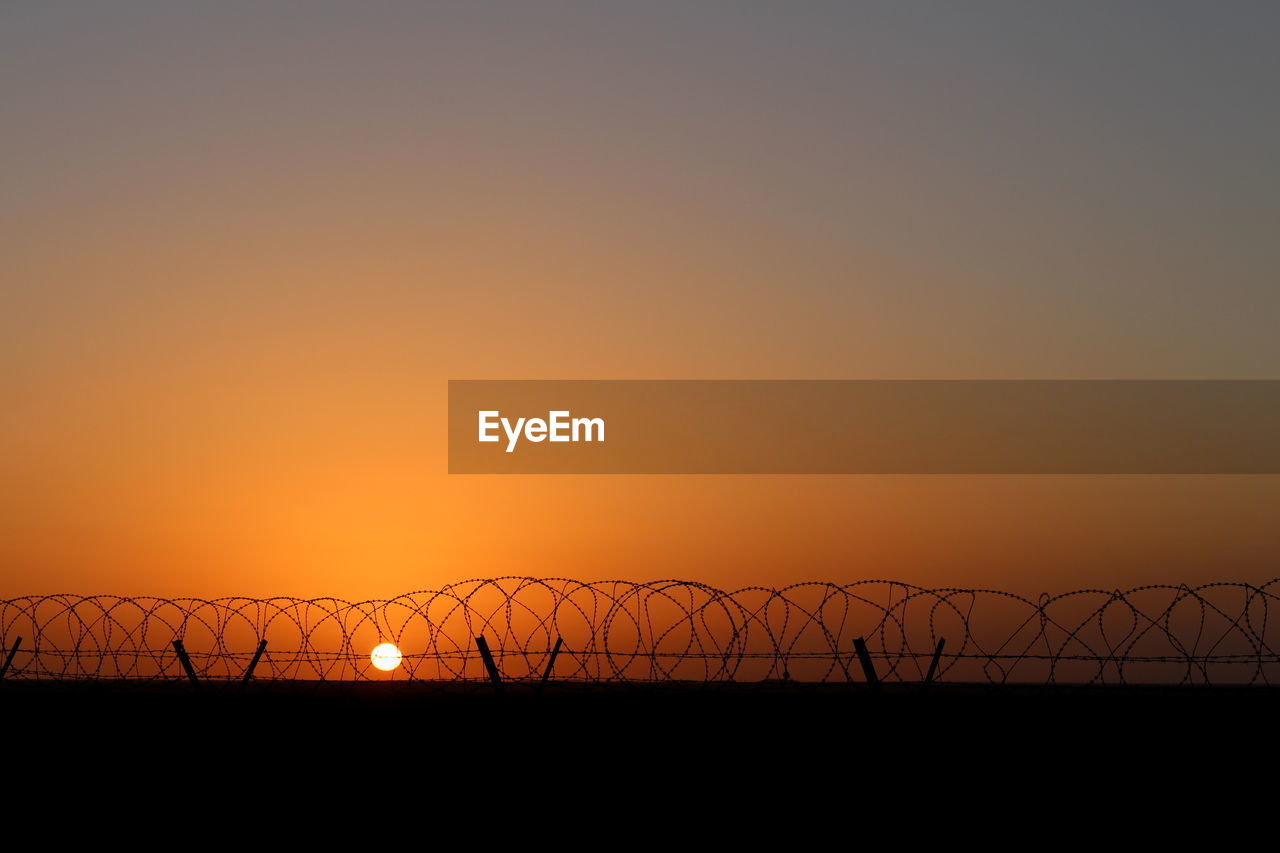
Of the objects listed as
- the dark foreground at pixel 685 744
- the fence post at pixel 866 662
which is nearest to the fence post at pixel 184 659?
the dark foreground at pixel 685 744

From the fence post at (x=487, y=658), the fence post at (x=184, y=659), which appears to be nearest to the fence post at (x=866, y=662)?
the fence post at (x=487, y=658)

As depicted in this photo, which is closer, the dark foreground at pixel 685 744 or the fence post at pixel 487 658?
the dark foreground at pixel 685 744

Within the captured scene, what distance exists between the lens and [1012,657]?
16.0m

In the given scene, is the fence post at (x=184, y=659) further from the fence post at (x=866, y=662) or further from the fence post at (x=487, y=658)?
the fence post at (x=866, y=662)

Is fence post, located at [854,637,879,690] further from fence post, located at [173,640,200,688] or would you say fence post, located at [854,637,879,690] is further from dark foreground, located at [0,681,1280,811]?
fence post, located at [173,640,200,688]

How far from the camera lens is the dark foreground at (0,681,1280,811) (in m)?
12.7

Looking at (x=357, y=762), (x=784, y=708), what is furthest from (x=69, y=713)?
(x=784, y=708)

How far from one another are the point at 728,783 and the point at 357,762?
13.4ft

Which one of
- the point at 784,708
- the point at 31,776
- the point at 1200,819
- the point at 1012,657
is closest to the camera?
the point at 1200,819

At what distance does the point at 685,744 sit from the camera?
1438cm

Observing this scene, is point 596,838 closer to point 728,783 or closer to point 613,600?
point 728,783

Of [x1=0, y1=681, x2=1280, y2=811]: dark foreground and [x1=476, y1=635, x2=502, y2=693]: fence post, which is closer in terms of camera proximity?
[x1=0, y1=681, x2=1280, y2=811]: dark foreground

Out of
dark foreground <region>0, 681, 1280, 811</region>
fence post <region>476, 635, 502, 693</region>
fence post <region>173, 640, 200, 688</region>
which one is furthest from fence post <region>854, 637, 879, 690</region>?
fence post <region>173, 640, 200, 688</region>

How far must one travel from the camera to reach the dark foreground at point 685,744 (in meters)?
12.7
